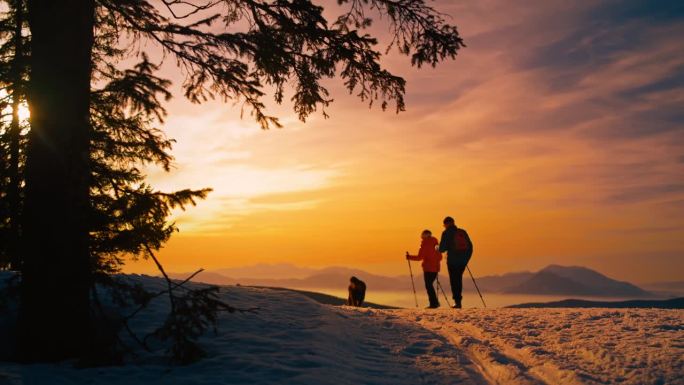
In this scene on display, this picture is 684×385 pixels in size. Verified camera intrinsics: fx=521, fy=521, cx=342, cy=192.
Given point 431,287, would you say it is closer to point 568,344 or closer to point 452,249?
point 452,249

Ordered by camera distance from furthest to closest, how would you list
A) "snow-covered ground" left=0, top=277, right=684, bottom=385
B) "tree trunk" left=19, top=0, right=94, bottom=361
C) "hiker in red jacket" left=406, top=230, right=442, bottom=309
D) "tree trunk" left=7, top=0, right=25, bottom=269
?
"hiker in red jacket" left=406, top=230, right=442, bottom=309 → "tree trunk" left=7, top=0, right=25, bottom=269 → "tree trunk" left=19, top=0, right=94, bottom=361 → "snow-covered ground" left=0, top=277, right=684, bottom=385

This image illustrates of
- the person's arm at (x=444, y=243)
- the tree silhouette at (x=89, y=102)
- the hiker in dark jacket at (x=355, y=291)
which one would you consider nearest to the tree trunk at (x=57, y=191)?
the tree silhouette at (x=89, y=102)

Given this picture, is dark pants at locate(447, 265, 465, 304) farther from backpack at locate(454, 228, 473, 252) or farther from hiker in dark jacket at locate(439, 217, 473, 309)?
backpack at locate(454, 228, 473, 252)

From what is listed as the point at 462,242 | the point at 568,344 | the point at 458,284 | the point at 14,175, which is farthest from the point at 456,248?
the point at 14,175

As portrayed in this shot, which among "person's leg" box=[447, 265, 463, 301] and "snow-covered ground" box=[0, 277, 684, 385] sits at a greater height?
"person's leg" box=[447, 265, 463, 301]

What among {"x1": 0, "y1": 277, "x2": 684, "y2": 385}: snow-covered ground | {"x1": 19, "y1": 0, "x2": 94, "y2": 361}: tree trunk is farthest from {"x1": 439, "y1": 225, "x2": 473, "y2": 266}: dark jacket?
{"x1": 19, "y1": 0, "x2": 94, "y2": 361}: tree trunk

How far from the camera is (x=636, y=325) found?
363 inches

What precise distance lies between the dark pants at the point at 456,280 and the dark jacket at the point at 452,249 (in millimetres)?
115

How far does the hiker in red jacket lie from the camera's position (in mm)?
15383

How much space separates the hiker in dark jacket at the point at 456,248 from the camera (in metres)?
14.8

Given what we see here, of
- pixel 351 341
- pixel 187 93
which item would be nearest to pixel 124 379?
pixel 351 341

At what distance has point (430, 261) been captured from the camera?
1551 centimetres

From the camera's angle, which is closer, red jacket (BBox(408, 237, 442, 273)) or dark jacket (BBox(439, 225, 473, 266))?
dark jacket (BBox(439, 225, 473, 266))

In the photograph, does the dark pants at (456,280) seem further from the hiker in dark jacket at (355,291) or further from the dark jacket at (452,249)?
the hiker in dark jacket at (355,291)
